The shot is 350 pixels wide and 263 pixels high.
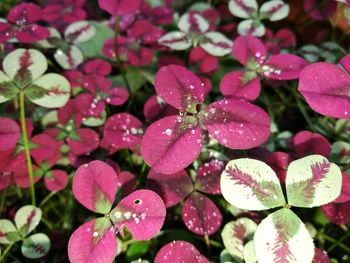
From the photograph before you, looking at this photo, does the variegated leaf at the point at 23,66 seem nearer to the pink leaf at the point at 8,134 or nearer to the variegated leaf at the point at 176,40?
the pink leaf at the point at 8,134

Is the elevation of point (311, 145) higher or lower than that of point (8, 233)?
higher

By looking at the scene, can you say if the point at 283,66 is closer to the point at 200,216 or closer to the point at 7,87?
the point at 200,216

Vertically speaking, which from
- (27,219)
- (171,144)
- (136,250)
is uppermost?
(171,144)

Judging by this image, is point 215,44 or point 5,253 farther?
point 215,44

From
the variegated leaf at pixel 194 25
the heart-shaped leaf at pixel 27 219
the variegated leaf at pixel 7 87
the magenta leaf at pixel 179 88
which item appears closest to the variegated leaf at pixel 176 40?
the variegated leaf at pixel 194 25

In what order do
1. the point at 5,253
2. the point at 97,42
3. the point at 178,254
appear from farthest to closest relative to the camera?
the point at 97,42 < the point at 5,253 < the point at 178,254

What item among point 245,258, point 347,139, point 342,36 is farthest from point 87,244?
point 342,36

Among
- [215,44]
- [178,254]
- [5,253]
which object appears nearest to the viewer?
[178,254]

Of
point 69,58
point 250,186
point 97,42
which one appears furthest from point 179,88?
point 97,42
